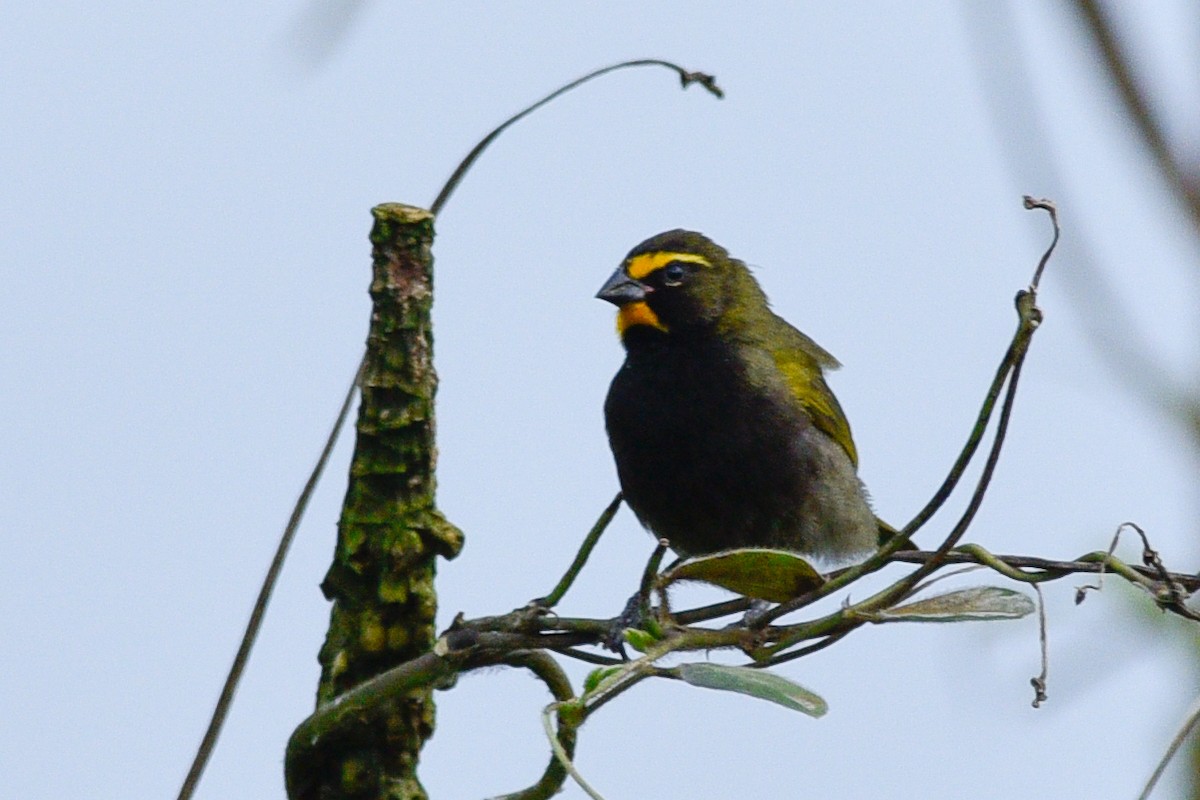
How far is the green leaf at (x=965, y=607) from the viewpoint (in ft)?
6.97

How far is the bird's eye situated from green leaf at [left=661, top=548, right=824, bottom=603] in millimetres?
2785

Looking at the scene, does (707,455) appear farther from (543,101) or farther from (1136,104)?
(1136,104)

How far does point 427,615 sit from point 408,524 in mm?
133

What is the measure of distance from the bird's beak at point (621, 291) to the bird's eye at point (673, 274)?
0.10 metres

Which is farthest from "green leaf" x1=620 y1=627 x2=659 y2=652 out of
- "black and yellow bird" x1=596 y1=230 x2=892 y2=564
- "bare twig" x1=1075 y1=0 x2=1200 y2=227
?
"black and yellow bird" x1=596 y1=230 x2=892 y2=564

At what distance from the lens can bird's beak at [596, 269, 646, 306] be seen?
16.6 feet

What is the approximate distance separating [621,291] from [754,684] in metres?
3.11

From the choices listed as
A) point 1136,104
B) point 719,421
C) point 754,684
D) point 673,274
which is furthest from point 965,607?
point 673,274

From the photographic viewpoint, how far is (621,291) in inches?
199

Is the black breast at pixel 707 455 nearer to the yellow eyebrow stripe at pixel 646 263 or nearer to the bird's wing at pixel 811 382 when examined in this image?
the bird's wing at pixel 811 382

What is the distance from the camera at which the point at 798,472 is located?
4.73 m

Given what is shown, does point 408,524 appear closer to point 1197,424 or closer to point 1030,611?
point 1030,611

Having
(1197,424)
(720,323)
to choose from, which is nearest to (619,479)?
(720,323)

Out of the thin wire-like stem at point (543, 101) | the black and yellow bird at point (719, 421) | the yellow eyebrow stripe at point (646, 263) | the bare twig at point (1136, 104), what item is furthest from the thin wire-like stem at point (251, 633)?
the yellow eyebrow stripe at point (646, 263)
